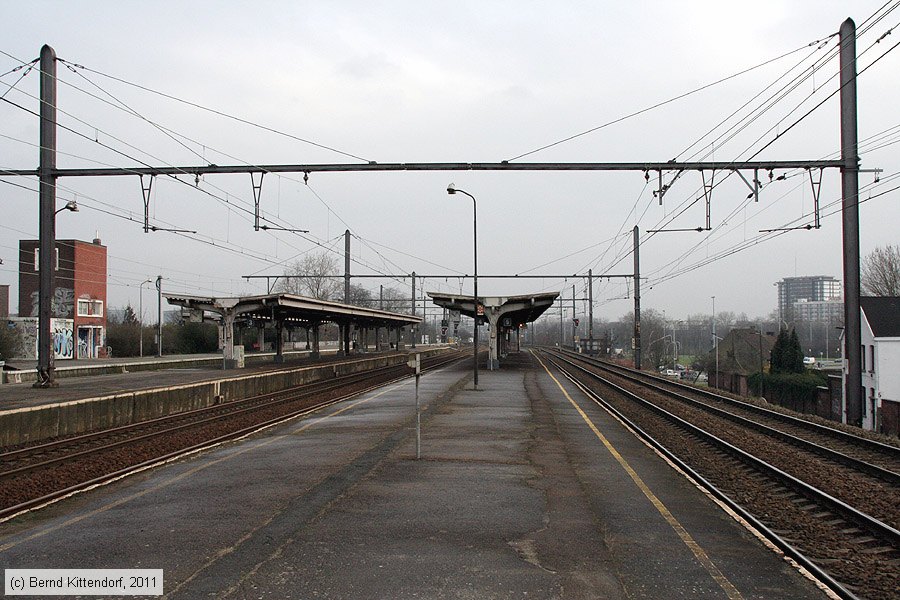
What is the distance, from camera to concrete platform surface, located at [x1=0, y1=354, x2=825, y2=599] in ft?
19.0

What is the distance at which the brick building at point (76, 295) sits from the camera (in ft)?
173

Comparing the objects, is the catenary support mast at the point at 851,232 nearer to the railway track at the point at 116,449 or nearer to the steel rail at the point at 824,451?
the steel rail at the point at 824,451

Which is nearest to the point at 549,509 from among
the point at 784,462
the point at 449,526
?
the point at 449,526

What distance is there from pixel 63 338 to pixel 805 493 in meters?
51.3

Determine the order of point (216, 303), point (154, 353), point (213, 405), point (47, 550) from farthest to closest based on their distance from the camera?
point (154, 353), point (216, 303), point (213, 405), point (47, 550)

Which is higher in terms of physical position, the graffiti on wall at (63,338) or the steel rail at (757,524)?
the graffiti on wall at (63,338)

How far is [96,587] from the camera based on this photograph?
18.8 ft

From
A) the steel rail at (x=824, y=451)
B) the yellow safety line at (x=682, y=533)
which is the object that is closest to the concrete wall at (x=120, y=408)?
the yellow safety line at (x=682, y=533)

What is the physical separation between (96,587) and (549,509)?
15.6 feet

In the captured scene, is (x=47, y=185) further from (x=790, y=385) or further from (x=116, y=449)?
(x=790, y=385)

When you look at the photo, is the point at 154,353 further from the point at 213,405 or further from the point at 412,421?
the point at 412,421

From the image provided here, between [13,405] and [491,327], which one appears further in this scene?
[491,327]

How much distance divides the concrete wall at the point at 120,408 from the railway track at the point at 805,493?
44.2 ft

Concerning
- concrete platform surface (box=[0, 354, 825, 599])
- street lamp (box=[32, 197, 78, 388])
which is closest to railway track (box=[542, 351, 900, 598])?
concrete platform surface (box=[0, 354, 825, 599])
